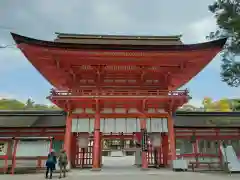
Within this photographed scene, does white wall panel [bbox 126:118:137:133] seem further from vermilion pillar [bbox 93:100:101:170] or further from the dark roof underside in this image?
the dark roof underside

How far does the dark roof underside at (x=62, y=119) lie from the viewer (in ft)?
60.3

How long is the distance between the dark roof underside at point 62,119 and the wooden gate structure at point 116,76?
305cm

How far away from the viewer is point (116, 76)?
1673 centimetres

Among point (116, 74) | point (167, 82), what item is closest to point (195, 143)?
point (167, 82)

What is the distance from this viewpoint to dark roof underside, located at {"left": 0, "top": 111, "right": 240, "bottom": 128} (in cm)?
1839

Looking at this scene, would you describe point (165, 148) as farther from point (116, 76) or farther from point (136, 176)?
point (116, 76)

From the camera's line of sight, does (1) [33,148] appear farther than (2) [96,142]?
Yes

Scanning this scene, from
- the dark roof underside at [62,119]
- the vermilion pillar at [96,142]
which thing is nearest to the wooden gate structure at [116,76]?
the vermilion pillar at [96,142]

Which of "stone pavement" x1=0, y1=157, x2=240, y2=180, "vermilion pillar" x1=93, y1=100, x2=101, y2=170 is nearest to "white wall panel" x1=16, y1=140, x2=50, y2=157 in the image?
"stone pavement" x1=0, y1=157, x2=240, y2=180

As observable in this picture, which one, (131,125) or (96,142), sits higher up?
(131,125)

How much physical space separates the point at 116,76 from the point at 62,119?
5.81m

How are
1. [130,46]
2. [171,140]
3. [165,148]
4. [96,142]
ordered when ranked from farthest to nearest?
[165,148]
[171,140]
[96,142]
[130,46]

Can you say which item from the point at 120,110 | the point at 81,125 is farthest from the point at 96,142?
the point at 120,110

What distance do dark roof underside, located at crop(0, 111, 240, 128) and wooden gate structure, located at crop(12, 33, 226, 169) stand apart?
305cm
